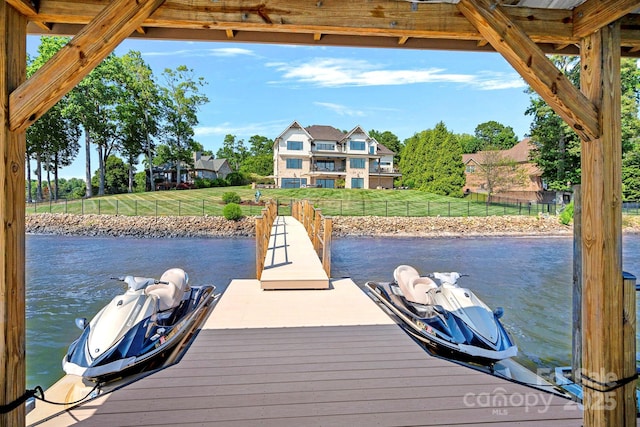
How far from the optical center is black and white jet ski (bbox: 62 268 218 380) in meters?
3.67

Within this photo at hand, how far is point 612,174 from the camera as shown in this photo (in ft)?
7.63

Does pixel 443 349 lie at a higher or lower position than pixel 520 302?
higher

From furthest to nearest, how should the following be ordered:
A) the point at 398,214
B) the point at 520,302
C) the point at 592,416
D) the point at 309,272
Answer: the point at 398,214
the point at 520,302
the point at 309,272
the point at 592,416

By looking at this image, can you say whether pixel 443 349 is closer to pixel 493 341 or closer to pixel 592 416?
pixel 493 341

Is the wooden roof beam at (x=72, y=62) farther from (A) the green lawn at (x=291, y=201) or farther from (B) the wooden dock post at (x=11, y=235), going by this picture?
(A) the green lawn at (x=291, y=201)

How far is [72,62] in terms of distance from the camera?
6.96 feet

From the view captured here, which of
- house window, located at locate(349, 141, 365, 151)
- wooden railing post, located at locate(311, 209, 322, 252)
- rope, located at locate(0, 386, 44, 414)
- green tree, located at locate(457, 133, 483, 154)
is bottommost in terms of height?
rope, located at locate(0, 386, 44, 414)

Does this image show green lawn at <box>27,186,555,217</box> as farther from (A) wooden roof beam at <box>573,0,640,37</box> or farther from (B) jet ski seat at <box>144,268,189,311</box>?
(A) wooden roof beam at <box>573,0,640,37</box>

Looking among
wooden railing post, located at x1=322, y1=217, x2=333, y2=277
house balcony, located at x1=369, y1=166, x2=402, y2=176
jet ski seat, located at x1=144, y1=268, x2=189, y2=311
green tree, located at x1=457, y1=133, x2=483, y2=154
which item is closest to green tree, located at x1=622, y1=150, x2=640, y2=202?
house balcony, located at x1=369, y1=166, x2=402, y2=176

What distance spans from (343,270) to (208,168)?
3917cm

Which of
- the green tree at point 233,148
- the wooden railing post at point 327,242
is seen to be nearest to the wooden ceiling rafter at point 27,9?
the wooden railing post at point 327,242

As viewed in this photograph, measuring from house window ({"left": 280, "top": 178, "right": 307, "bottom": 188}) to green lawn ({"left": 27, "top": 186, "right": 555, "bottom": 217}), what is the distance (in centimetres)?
329

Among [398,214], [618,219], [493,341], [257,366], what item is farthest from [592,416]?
[398,214]

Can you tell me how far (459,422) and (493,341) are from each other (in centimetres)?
198
